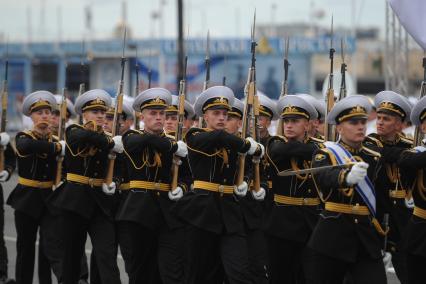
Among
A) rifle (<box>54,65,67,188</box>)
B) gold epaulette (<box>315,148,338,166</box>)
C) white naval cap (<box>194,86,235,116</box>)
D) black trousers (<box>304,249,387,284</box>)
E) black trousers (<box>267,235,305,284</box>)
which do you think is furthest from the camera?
rifle (<box>54,65,67,188</box>)

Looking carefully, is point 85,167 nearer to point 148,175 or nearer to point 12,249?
point 148,175

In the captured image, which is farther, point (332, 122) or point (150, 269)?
point (150, 269)

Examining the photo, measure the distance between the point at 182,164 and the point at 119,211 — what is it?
76 cm

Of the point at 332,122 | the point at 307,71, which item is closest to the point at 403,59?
the point at 332,122

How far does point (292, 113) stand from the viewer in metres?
9.43

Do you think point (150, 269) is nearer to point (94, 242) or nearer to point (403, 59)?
point (94, 242)

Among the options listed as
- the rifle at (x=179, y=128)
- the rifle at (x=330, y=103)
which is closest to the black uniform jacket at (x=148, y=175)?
the rifle at (x=179, y=128)

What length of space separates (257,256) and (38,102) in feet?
9.24

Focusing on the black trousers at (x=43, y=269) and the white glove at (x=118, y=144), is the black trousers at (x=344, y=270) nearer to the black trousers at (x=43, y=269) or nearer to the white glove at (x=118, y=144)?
the white glove at (x=118, y=144)

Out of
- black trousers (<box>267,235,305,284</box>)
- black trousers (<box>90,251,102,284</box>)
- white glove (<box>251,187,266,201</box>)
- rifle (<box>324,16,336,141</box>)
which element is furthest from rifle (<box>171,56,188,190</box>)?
black trousers (<box>90,251,102,284</box>)

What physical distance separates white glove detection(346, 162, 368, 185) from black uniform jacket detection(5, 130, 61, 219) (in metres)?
4.11

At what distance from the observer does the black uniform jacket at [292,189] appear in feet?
30.2

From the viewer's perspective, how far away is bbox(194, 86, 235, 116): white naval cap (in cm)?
933

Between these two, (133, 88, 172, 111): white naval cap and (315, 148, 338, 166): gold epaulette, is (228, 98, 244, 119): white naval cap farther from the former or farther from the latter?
(315, 148, 338, 166): gold epaulette
